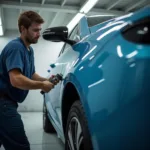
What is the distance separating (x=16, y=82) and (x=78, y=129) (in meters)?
0.61

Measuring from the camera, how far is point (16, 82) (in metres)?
1.66

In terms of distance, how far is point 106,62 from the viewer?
41.8 inches

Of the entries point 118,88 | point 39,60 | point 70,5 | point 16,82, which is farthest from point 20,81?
point 39,60

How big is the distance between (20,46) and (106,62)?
95 cm

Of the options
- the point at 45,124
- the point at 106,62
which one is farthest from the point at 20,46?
the point at 45,124

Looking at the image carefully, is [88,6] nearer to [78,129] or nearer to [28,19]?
[28,19]

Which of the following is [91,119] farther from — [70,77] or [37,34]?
[37,34]

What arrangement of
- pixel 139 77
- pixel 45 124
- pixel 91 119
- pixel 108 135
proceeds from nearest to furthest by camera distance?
pixel 139 77
pixel 108 135
pixel 91 119
pixel 45 124

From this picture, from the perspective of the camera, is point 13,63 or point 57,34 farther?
point 57,34


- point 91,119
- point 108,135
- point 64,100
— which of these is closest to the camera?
point 108,135

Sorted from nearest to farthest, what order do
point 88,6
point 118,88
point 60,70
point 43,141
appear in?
point 118,88
point 60,70
point 43,141
point 88,6

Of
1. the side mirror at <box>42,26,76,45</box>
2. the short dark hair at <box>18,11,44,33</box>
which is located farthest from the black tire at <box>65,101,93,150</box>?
the short dark hair at <box>18,11,44,33</box>

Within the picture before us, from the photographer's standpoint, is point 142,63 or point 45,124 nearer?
point 142,63

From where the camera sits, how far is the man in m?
1.69
